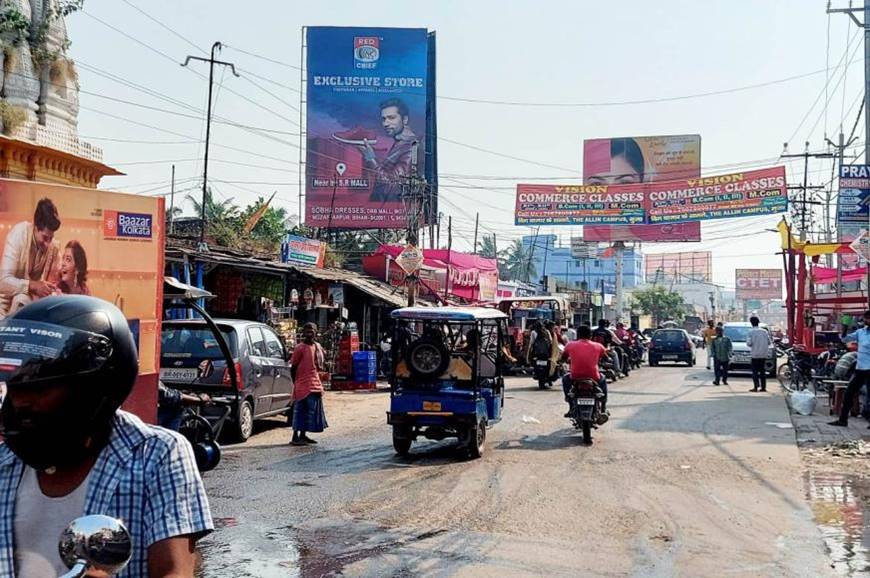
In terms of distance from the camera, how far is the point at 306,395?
39.5 feet

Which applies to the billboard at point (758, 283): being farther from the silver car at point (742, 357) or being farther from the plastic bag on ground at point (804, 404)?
the plastic bag on ground at point (804, 404)

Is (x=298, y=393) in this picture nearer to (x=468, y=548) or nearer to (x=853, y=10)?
(x=468, y=548)

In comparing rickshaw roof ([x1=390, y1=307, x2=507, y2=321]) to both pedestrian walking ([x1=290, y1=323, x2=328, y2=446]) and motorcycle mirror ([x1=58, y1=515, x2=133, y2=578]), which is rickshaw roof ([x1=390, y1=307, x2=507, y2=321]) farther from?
motorcycle mirror ([x1=58, y1=515, x2=133, y2=578])

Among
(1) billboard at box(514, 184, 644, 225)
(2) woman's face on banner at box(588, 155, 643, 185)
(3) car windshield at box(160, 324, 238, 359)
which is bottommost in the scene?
(3) car windshield at box(160, 324, 238, 359)

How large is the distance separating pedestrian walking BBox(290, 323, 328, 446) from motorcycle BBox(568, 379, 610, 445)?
132 inches

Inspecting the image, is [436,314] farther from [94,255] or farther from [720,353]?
[720,353]

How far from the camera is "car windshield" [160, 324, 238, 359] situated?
39.3 feet

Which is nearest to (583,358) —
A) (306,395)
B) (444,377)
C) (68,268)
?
(444,377)

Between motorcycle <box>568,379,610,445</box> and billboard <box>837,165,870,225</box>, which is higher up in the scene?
billboard <box>837,165,870,225</box>

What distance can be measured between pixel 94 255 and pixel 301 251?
16.2 metres

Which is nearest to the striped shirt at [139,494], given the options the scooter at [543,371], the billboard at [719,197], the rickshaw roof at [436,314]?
the rickshaw roof at [436,314]

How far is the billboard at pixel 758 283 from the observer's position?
104 metres

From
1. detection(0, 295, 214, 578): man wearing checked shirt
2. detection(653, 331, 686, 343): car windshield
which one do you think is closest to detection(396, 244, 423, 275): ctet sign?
detection(653, 331, 686, 343): car windshield

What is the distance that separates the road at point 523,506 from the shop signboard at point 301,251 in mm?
9352
